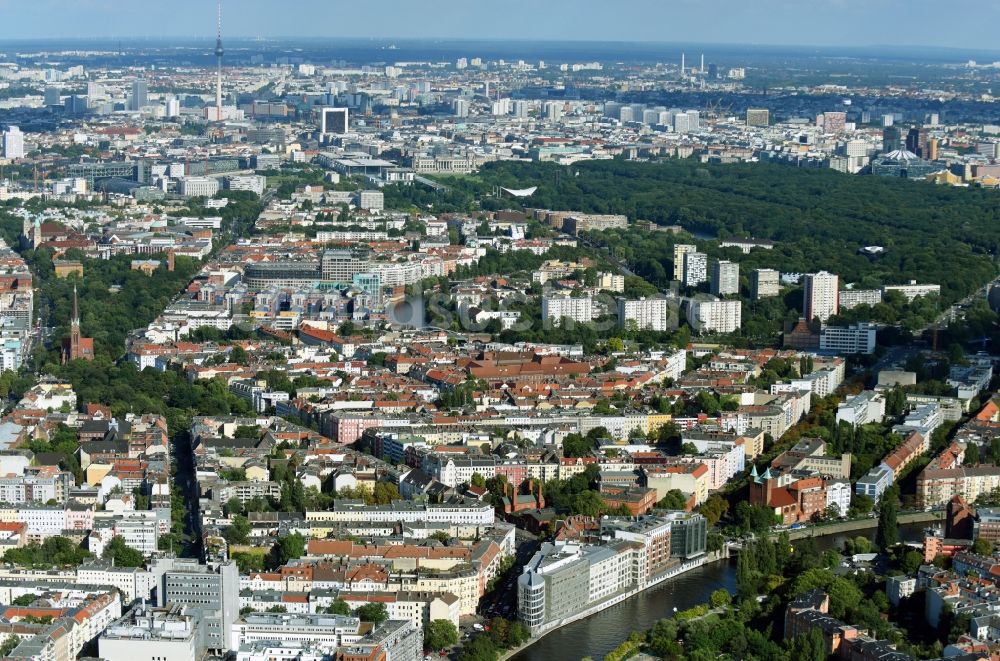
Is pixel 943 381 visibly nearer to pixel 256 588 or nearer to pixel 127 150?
pixel 256 588

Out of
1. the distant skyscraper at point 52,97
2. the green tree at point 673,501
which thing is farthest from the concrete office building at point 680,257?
the distant skyscraper at point 52,97

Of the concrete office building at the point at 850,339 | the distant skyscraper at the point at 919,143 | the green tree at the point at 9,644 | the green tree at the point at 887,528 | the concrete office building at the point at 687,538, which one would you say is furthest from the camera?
the distant skyscraper at the point at 919,143

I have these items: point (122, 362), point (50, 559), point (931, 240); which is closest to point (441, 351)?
point (122, 362)

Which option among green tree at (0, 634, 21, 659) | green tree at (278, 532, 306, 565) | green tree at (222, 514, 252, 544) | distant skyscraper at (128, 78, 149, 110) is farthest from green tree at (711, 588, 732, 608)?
distant skyscraper at (128, 78, 149, 110)

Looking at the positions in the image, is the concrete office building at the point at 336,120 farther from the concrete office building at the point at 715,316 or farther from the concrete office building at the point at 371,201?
the concrete office building at the point at 715,316

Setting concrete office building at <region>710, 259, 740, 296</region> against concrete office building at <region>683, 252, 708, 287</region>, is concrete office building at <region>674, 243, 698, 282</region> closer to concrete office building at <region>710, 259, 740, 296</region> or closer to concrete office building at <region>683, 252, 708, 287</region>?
concrete office building at <region>683, 252, 708, 287</region>

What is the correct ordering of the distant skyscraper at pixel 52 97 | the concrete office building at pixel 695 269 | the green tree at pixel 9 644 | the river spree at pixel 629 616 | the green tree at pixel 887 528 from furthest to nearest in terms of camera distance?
the distant skyscraper at pixel 52 97
the concrete office building at pixel 695 269
the green tree at pixel 887 528
the river spree at pixel 629 616
the green tree at pixel 9 644

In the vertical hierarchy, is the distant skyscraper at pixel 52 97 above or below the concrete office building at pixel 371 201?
below

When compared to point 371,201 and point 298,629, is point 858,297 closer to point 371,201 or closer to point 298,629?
point 371,201
